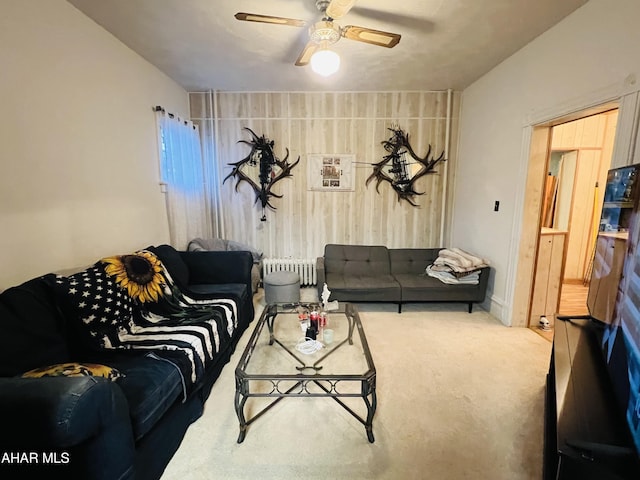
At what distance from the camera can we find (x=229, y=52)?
9.01 ft

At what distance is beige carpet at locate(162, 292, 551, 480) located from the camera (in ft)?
4.86

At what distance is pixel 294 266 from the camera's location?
4.04 meters

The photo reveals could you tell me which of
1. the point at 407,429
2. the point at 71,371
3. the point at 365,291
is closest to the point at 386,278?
the point at 365,291

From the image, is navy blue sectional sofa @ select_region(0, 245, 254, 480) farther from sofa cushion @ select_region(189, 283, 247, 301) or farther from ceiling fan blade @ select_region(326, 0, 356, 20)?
ceiling fan blade @ select_region(326, 0, 356, 20)

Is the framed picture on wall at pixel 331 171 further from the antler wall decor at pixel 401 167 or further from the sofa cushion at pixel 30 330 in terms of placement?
the sofa cushion at pixel 30 330

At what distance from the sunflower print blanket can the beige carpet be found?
0.38 m

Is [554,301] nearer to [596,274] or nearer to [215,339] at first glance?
[596,274]

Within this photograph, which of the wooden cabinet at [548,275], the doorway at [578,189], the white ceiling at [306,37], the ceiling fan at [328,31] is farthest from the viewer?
the doorway at [578,189]

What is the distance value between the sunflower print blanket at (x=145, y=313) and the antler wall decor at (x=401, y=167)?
264 centimetres

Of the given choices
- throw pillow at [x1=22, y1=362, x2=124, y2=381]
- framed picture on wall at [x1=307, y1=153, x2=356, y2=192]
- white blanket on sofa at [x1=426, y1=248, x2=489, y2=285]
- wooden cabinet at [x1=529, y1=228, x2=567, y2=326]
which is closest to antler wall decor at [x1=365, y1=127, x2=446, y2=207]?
framed picture on wall at [x1=307, y1=153, x2=356, y2=192]

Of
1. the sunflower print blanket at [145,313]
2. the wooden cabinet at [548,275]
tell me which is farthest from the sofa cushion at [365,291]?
the wooden cabinet at [548,275]

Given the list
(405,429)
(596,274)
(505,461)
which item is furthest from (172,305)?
(596,274)

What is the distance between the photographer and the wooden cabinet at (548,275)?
2.87 metres

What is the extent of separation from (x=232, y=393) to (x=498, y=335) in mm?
2381
